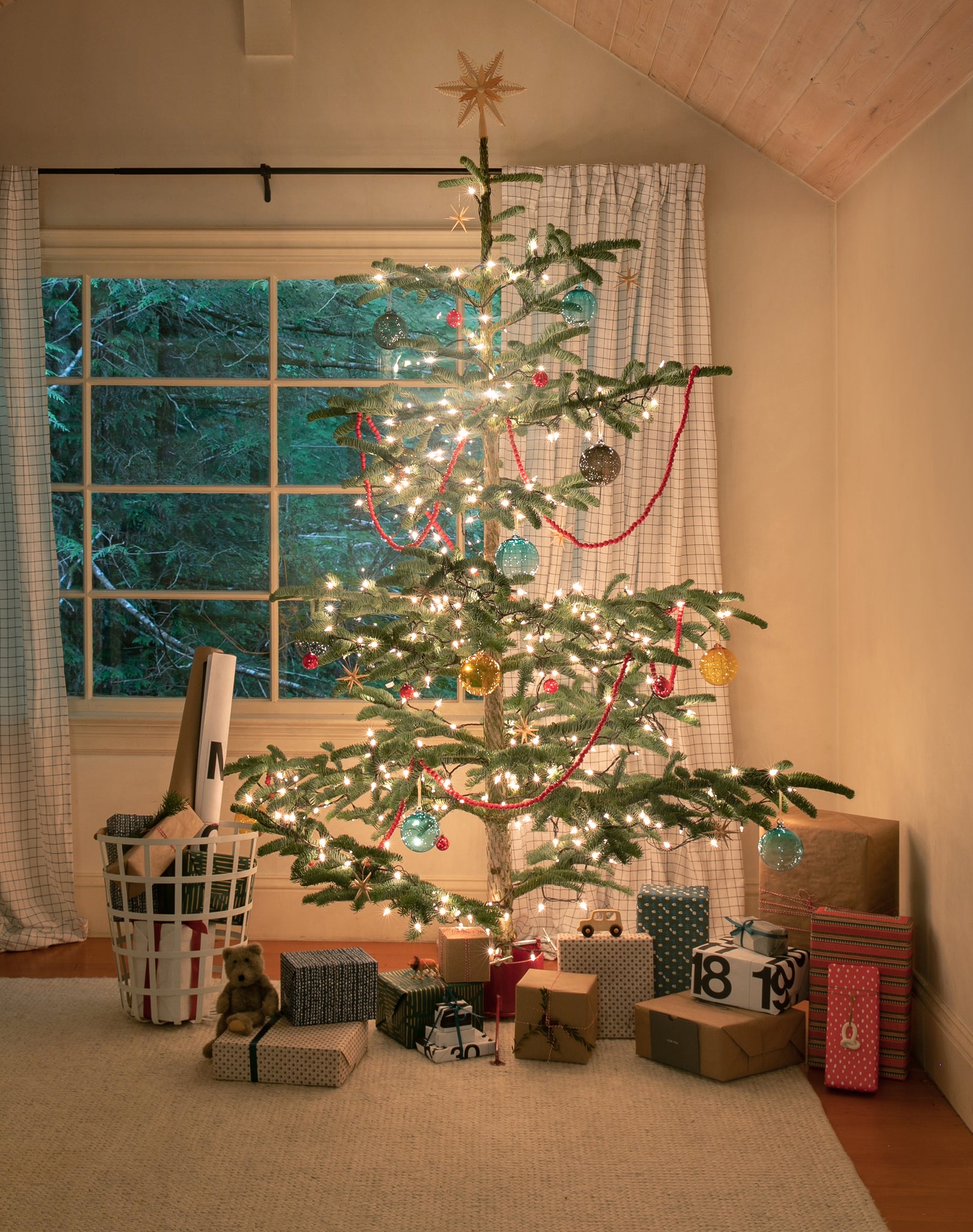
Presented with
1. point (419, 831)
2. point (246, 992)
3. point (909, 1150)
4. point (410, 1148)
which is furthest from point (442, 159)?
point (909, 1150)

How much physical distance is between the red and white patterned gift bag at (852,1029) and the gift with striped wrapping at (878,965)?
41 mm

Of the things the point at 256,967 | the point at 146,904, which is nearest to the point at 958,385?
the point at 256,967

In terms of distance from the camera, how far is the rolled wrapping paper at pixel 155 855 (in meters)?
2.55

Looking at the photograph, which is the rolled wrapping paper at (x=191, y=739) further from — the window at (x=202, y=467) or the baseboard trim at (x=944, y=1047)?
the baseboard trim at (x=944, y=1047)

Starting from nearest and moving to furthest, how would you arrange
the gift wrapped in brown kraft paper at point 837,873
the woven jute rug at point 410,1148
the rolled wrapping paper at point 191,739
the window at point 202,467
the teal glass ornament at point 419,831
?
1. the woven jute rug at point 410,1148
2. the teal glass ornament at point 419,831
3. the gift wrapped in brown kraft paper at point 837,873
4. the rolled wrapping paper at point 191,739
5. the window at point 202,467

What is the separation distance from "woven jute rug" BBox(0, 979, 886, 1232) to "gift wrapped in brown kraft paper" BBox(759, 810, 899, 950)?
430 millimetres

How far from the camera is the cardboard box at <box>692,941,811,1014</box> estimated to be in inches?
93.4

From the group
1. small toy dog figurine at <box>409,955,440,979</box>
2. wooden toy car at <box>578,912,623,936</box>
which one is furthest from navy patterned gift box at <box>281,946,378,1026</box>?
wooden toy car at <box>578,912,623,936</box>

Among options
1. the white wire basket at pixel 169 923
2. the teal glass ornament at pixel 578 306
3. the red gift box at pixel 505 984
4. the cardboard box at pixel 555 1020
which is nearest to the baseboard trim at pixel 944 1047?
the cardboard box at pixel 555 1020

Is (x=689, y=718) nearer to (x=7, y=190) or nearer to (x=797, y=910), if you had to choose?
(x=797, y=910)

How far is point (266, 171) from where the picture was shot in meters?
3.28

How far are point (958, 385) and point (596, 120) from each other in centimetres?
159

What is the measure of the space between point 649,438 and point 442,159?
107 cm

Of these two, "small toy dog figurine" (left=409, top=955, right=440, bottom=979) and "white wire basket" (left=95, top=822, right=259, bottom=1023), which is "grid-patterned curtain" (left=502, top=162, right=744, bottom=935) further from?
"white wire basket" (left=95, top=822, right=259, bottom=1023)
